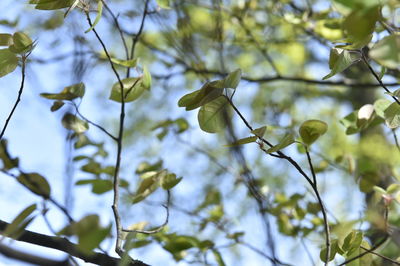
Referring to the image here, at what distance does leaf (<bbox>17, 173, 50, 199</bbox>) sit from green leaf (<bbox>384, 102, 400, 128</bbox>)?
441mm

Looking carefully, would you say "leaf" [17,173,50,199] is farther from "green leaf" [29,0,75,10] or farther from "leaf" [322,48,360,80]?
"leaf" [322,48,360,80]

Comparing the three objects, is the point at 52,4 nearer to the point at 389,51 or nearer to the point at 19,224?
the point at 19,224

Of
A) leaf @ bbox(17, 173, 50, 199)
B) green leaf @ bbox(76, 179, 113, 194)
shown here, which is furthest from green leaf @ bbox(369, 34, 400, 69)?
green leaf @ bbox(76, 179, 113, 194)

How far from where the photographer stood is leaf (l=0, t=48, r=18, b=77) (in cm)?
53

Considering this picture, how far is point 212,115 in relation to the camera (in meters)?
0.53

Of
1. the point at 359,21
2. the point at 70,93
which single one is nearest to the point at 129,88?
the point at 70,93

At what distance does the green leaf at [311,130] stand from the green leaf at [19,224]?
0.31 metres

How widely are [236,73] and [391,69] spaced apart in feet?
2.51

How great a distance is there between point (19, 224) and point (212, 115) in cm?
24

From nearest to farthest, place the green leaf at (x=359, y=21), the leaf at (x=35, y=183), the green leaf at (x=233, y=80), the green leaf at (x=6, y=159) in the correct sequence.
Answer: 1. the green leaf at (x=359, y=21)
2. the green leaf at (x=233, y=80)
3. the leaf at (x=35, y=183)
4. the green leaf at (x=6, y=159)

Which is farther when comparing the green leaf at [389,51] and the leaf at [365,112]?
the leaf at [365,112]

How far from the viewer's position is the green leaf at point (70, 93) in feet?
2.08

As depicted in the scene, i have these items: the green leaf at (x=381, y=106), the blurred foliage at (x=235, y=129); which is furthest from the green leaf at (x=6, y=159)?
the green leaf at (x=381, y=106)

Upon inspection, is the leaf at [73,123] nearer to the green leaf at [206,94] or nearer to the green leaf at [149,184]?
the green leaf at [149,184]
